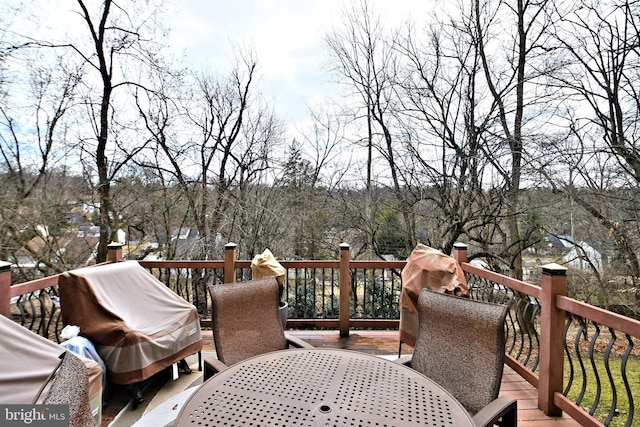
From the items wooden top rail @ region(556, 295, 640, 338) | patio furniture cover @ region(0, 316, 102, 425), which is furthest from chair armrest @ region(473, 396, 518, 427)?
patio furniture cover @ region(0, 316, 102, 425)

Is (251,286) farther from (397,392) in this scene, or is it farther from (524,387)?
(524,387)

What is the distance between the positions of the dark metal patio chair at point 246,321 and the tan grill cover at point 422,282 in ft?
4.16

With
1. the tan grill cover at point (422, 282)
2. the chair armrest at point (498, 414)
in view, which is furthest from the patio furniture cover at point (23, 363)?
the tan grill cover at point (422, 282)

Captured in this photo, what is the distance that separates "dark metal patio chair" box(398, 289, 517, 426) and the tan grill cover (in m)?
0.98

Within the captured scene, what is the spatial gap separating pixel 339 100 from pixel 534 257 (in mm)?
5714

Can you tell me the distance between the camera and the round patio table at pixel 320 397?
48.0 inches

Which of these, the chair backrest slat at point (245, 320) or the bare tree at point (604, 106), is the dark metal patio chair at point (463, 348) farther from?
the bare tree at point (604, 106)

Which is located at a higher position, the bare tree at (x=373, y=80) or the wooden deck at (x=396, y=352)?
the bare tree at (x=373, y=80)

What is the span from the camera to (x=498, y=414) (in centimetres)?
139

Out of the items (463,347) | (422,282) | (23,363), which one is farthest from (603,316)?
(23,363)

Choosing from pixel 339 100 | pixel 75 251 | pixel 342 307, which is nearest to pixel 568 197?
pixel 342 307

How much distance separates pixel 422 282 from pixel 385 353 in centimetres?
99

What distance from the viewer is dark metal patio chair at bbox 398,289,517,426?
5.76 feet

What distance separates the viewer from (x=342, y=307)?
4.00 metres
